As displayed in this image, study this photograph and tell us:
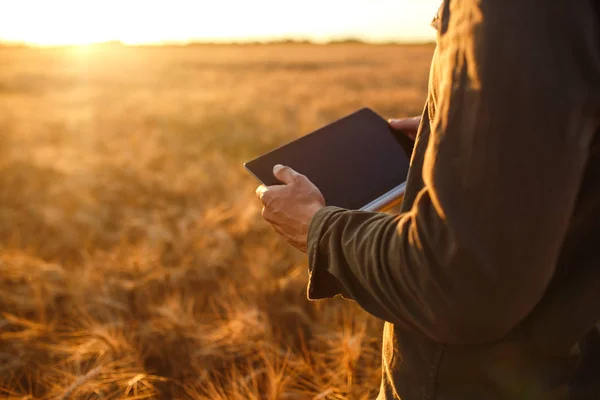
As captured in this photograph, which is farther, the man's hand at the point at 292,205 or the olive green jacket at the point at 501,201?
the man's hand at the point at 292,205

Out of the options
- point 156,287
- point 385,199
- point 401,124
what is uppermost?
point 401,124

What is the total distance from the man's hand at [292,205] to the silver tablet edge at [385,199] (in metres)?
0.14

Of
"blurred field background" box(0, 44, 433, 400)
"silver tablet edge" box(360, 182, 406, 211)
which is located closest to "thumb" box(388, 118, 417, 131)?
"silver tablet edge" box(360, 182, 406, 211)

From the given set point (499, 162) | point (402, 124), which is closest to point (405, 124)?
point (402, 124)

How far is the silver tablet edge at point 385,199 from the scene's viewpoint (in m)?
0.89

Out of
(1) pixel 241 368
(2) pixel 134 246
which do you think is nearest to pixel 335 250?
(1) pixel 241 368

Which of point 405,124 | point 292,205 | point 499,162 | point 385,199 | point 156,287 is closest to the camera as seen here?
point 499,162

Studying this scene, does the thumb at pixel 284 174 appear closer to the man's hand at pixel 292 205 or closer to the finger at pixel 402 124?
the man's hand at pixel 292 205

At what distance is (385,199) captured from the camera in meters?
0.91

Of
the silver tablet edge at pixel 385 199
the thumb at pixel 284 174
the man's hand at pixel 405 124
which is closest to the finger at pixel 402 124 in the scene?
the man's hand at pixel 405 124

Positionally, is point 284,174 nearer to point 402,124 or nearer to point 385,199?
point 385,199

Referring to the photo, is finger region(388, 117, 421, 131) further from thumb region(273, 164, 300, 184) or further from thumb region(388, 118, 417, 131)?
thumb region(273, 164, 300, 184)

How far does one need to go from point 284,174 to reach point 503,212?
42cm

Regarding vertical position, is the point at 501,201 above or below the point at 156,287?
above
